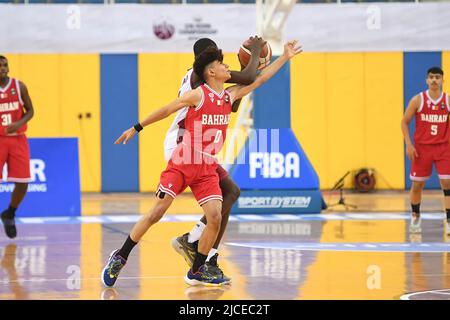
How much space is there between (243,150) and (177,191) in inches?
307

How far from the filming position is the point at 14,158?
1234 cm

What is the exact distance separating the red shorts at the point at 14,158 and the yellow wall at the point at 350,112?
9543 mm

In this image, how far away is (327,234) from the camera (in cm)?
1256

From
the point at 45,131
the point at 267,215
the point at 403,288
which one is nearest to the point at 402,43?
the point at 267,215

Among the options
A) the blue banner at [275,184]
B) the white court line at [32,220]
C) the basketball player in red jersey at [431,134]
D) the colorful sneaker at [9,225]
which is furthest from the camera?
the blue banner at [275,184]

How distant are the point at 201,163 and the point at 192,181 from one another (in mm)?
172

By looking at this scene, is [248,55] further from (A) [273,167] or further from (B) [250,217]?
(A) [273,167]

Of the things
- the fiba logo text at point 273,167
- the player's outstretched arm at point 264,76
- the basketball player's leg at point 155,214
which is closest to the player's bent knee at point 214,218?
the basketball player's leg at point 155,214

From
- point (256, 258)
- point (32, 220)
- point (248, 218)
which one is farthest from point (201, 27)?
point (256, 258)

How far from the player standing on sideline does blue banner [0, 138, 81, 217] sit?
6597 mm

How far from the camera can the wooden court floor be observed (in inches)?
315

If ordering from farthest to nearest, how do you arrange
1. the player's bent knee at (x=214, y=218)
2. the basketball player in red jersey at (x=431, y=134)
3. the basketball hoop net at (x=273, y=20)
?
the basketball hoop net at (x=273, y=20) → the basketball player in red jersey at (x=431, y=134) → the player's bent knee at (x=214, y=218)

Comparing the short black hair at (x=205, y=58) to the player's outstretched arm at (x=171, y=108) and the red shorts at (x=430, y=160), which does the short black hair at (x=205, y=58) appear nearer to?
the player's outstretched arm at (x=171, y=108)

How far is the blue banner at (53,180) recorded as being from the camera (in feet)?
49.3
